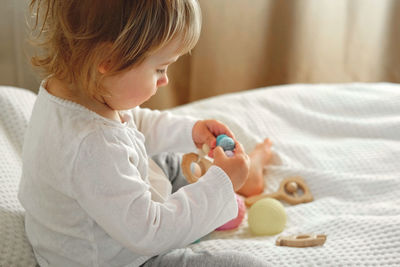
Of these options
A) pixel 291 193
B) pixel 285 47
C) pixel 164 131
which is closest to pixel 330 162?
pixel 291 193

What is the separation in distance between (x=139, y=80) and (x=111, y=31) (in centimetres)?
10

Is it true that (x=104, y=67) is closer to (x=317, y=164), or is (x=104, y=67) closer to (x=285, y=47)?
(x=317, y=164)

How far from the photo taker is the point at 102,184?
79 cm

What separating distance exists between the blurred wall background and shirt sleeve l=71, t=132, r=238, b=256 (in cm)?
104

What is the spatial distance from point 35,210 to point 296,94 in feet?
2.91

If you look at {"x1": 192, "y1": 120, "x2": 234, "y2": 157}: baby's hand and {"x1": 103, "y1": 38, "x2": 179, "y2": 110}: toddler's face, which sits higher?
{"x1": 103, "y1": 38, "x2": 179, "y2": 110}: toddler's face

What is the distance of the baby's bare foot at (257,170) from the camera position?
46.7 inches

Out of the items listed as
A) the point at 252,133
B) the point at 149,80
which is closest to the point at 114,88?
the point at 149,80

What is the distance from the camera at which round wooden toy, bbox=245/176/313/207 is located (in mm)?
1151

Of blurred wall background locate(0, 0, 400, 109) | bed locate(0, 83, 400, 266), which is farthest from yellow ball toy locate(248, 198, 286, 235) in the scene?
blurred wall background locate(0, 0, 400, 109)

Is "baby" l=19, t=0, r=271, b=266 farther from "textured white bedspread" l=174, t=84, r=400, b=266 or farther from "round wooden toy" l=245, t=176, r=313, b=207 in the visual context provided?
"round wooden toy" l=245, t=176, r=313, b=207

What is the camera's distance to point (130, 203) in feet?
2.61

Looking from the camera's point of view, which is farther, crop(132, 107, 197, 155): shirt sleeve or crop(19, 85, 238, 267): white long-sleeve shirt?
crop(132, 107, 197, 155): shirt sleeve

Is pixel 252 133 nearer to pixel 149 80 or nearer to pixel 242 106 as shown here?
pixel 242 106
